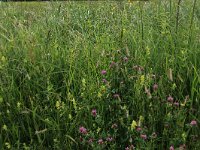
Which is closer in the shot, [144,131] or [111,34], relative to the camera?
[144,131]

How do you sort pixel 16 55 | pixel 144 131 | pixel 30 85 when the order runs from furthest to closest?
pixel 16 55 < pixel 30 85 < pixel 144 131

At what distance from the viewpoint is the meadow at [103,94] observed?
225cm

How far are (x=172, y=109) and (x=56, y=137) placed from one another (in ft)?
2.32

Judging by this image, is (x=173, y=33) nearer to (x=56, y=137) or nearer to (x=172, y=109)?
(x=172, y=109)

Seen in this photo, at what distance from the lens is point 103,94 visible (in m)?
2.39

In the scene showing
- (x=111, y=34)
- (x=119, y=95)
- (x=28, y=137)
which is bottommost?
(x=28, y=137)

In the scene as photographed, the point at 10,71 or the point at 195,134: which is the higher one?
the point at 10,71

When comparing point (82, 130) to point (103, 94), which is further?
point (103, 94)

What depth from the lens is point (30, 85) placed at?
2686mm

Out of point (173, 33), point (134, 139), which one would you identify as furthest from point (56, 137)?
point (173, 33)

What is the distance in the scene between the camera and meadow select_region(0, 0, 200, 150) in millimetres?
2254

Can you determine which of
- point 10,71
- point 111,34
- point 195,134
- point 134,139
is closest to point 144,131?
point 134,139

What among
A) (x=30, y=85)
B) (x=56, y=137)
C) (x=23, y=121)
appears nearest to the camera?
(x=56, y=137)

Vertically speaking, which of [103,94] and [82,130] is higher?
[103,94]
